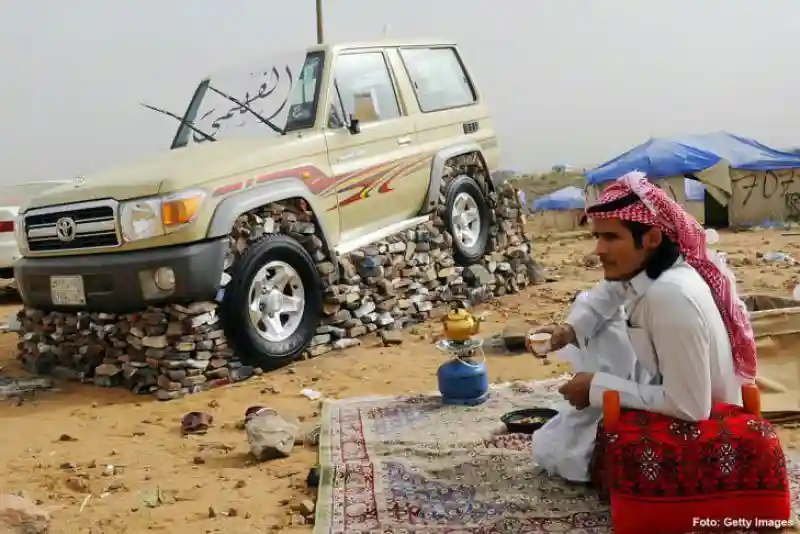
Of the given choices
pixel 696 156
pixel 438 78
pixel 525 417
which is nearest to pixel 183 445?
pixel 525 417

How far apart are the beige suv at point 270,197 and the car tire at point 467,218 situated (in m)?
0.02

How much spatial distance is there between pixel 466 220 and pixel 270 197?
2813mm

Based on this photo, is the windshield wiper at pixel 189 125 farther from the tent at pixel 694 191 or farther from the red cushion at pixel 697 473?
the tent at pixel 694 191

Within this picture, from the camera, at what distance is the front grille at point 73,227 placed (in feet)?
18.7

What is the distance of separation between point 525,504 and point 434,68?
577 cm

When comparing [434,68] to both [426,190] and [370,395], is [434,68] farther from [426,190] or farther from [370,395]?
[370,395]

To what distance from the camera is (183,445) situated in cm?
464

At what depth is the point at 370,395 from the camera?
17.7 feet

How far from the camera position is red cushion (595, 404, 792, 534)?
9.27 feet

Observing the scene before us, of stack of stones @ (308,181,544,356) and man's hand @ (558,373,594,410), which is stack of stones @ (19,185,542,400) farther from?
man's hand @ (558,373,594,410)

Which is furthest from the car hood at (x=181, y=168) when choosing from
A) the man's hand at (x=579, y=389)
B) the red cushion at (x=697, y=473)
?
the red cushion at (x=697, y=473)

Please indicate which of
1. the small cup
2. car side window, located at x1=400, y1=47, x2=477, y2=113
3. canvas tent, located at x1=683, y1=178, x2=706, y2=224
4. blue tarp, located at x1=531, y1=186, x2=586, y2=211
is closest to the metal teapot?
the small cup

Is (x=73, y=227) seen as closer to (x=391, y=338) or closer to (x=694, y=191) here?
(x=391, y=338)

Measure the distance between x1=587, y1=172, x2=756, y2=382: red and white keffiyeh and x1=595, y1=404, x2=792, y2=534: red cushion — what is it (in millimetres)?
227
